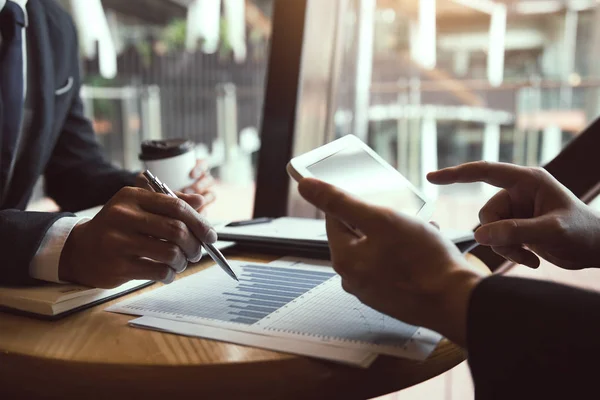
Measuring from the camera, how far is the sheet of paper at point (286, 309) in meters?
0.61

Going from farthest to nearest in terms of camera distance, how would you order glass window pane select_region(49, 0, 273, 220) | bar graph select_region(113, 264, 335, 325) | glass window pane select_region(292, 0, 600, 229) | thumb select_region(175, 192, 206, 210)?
glass window pane select_region(49, 0, 273, 220)
glass window pane select_region(292, 0, 600, 229)
thumb select_region(175, 192, 206, 210)
bar graph select_region(113, 264, 335, 325)

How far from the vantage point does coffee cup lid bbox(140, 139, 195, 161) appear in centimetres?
114

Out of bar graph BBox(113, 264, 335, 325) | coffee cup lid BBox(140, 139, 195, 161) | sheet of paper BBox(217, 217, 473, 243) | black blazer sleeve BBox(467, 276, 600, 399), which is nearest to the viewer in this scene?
black blazer sleeve BBox(467, 276, 600, 399)

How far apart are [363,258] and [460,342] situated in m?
0.12

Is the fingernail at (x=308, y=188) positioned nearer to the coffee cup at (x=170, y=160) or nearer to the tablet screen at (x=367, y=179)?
the tablet screen at (x=367, y=179)

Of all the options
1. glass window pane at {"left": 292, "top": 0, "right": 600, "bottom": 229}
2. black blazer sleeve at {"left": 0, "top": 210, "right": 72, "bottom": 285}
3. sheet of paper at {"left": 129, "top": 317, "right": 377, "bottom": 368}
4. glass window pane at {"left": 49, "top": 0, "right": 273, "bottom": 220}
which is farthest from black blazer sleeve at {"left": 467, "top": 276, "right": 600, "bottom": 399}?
glass window pane at {"left": 49, "top": 0, "right": 273, "bottom": 220}

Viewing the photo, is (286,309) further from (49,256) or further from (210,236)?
(49,256)

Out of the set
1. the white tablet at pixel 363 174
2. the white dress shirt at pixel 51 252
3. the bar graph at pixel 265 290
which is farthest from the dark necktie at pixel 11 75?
the white tablet at pixel 363 174

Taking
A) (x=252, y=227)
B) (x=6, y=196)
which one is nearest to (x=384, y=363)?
(x=252, y=227)

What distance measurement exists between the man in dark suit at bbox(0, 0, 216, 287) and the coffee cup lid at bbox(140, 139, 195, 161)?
0.21ft

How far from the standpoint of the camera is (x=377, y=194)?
0.82 meters

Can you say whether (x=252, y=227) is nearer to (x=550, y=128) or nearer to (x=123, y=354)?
(x=123, y=354)

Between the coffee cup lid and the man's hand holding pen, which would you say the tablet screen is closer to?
the man's hand holding pen

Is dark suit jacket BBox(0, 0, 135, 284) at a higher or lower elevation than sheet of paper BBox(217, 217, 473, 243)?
higher
